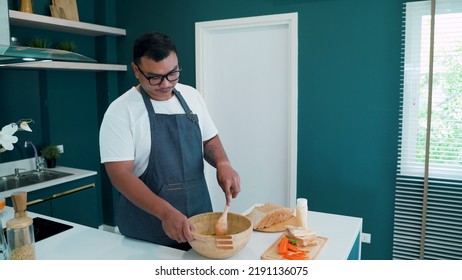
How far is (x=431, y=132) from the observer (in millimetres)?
2695

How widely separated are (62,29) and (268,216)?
2766 mm

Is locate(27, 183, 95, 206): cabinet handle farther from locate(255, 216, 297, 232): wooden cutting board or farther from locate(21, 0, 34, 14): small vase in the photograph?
locate(255, 216, 297, 232): wooden cutting board

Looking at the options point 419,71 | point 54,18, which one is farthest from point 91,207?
point 419,71

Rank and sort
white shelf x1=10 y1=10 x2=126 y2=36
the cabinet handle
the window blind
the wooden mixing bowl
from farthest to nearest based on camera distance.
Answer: white shelf x1=10 y1=10 x2=126 y2=36 < the cabinet handle < the window blind < the wooden mixing bowl

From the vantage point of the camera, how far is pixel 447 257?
2.74 meters

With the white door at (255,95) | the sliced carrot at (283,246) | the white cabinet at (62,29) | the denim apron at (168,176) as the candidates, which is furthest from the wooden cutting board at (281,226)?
the white cabinet at (62,29)

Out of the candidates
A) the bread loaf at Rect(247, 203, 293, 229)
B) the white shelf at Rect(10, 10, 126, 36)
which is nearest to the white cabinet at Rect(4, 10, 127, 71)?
the white shelf at Rect(10, 10, 126, 36)

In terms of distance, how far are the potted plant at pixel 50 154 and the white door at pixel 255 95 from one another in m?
1.36

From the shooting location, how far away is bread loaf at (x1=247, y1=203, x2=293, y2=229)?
1673 mm

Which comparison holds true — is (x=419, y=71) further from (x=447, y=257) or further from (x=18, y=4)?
(x=18, y=4)

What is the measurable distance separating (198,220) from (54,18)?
2478 millimetres

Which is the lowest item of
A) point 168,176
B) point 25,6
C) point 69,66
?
point 168,176

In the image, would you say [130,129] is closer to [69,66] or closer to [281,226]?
[281,226]

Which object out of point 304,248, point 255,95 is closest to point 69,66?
point 255,95
